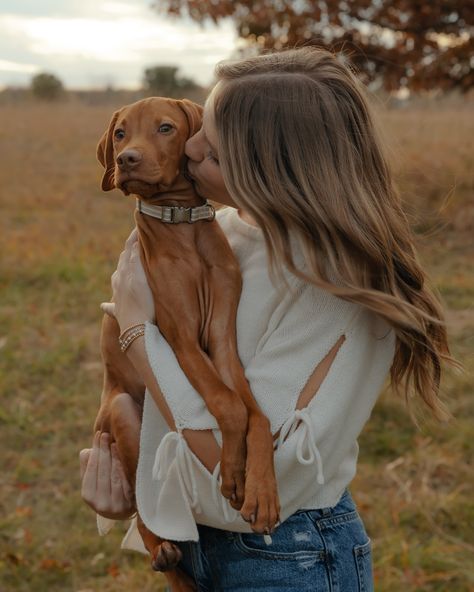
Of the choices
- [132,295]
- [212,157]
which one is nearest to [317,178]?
[212,157]

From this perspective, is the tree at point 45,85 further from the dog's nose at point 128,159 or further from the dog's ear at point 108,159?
the dog's nose at point 128,159

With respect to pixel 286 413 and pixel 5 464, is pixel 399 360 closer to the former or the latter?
pixel 286 413

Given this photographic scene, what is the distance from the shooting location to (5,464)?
4855 mm

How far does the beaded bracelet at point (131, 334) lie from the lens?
80.2 inches

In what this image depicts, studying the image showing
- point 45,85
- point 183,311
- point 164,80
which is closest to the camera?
point 183,311

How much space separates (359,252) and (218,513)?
0.67 m

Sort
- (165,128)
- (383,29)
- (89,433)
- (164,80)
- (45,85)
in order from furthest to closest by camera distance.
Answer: (45,85)
(164,80)
(383,29)
(89,433)
(165,128)

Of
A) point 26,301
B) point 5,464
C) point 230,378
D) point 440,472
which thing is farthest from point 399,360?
point 26,301

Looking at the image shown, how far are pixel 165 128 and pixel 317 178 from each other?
46 centimetres

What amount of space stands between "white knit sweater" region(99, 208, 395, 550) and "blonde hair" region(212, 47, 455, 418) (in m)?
0.08

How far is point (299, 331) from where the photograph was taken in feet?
6.27

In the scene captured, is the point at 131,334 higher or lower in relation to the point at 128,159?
lower

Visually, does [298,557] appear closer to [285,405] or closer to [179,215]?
[285,405]

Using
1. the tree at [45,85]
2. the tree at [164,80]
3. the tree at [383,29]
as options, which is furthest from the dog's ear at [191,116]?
the tree at [45,85]
